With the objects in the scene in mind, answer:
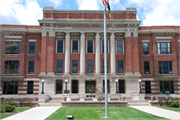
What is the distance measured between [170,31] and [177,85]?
1107 centimetres

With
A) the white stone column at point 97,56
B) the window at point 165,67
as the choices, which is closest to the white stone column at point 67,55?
the white stone column at point 97,56

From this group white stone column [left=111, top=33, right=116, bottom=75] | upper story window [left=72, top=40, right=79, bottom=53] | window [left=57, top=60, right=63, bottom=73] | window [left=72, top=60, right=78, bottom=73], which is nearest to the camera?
white stone column [left=111, top=33, right=116, bottom=75]

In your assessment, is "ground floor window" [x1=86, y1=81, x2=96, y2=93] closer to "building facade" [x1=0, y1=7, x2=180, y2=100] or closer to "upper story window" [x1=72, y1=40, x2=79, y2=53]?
"building facade" [x1=0, y1=7, x2=180, y2=100]

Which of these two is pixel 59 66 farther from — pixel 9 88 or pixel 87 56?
pixel 9 88

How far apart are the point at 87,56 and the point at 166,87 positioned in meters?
17.2

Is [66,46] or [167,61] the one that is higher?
[66,46]

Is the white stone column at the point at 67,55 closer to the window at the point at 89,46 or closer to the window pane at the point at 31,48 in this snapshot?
the window at the point at 89,46

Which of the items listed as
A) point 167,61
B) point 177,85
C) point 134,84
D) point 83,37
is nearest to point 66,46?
point 83,37

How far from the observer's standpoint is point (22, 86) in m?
38.3

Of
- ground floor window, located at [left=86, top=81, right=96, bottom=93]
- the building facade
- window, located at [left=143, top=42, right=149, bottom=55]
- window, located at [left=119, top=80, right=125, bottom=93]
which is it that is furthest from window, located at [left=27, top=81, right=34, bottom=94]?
window, located at [left=143, top=42, right=149, bottom=55]

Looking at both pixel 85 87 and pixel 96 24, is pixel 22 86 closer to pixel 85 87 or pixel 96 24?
pixel 85 87

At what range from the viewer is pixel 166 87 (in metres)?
39.5

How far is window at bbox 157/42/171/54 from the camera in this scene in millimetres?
40312

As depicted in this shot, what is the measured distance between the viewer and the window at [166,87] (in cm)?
3925
